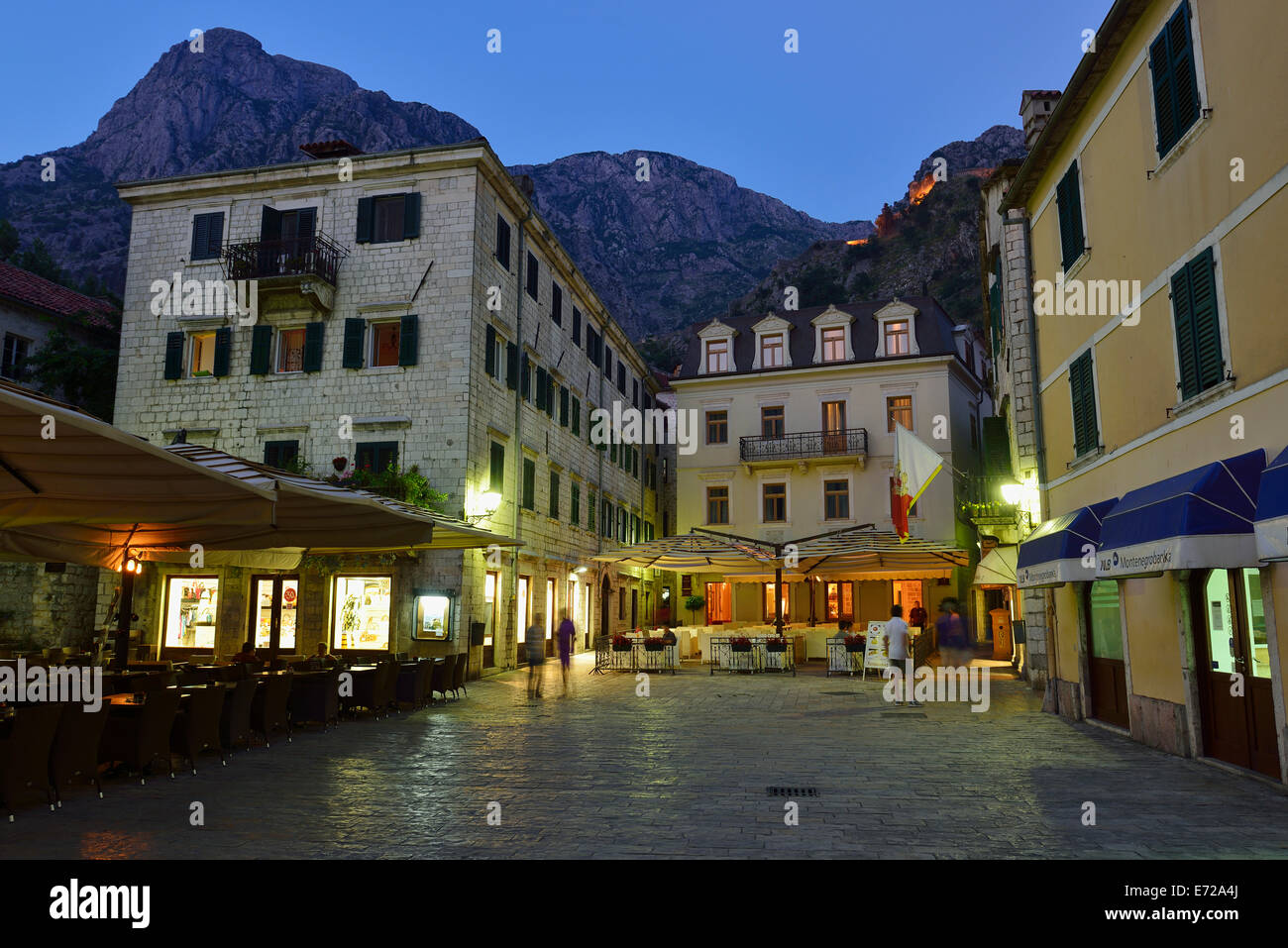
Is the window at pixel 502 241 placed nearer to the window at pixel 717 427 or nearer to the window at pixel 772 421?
the window at pixel 717 427

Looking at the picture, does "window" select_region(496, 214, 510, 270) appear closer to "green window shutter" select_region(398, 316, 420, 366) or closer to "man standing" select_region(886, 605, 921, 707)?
"green window shutter" select_region(398, 316, 420, 366)

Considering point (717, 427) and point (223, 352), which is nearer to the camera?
point (223, 352)

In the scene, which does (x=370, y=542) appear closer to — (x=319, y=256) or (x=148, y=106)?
(x=319, y=256)

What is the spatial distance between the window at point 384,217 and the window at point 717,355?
17.6 metres

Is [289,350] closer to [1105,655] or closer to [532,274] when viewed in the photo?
[532,274]

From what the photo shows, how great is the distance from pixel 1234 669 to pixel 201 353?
2335 cm

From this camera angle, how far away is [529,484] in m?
25.2

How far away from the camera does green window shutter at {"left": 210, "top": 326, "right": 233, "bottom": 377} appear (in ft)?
73.4

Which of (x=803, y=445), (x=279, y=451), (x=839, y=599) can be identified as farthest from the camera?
(x=803, y=445)

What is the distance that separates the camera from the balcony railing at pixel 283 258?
2144 centimetres

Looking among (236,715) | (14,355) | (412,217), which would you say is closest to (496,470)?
(412,217)

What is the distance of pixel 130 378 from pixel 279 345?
440 centimetres

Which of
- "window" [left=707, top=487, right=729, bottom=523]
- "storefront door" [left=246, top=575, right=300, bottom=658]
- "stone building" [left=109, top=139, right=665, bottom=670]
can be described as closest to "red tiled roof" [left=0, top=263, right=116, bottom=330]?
"stone building" [left=109, top=139, right=665, bottom=670]

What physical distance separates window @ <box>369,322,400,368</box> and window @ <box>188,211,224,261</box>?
5.17 metres
